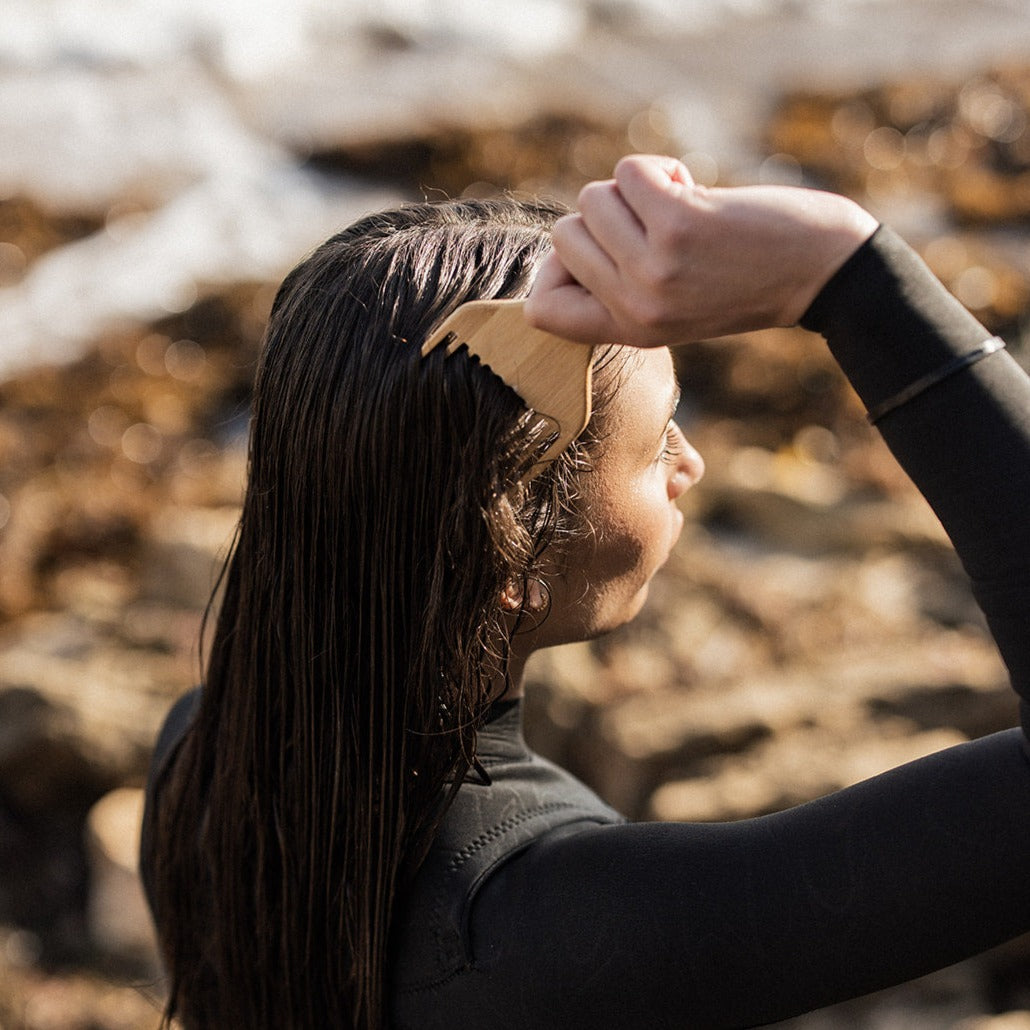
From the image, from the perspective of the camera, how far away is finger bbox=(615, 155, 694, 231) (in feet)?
3.02

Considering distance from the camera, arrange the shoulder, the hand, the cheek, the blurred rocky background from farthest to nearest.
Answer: the blurred rocky background < the cheek < the shoulder < the hand

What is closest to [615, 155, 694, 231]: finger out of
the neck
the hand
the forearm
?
the hand

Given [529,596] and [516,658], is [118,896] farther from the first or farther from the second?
[529,596]

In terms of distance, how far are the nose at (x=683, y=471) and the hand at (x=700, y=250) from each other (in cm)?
42

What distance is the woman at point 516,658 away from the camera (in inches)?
37.2

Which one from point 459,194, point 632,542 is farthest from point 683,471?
point 459,194

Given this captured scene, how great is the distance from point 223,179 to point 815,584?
6.97 meters

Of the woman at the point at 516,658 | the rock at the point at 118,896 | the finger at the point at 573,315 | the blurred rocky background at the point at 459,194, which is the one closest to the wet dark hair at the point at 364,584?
the woman at the point at 516,658

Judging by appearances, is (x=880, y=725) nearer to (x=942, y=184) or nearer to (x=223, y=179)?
(x=942, y=184)

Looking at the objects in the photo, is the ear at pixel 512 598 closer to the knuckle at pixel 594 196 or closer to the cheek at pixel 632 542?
the cheek at pixel 632 542

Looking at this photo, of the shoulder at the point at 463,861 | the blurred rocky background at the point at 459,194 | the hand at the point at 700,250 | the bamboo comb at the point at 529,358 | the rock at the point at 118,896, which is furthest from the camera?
the rock at the point at 118,896

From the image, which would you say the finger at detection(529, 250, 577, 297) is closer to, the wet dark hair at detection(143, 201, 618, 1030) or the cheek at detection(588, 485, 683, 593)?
the wet dark hair at detection(143, 201, 618, 1030)

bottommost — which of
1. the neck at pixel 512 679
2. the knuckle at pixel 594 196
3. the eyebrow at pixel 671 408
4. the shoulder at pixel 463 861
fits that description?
the shoulder at pixel 463 861

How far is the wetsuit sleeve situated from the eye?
1.23 ft
